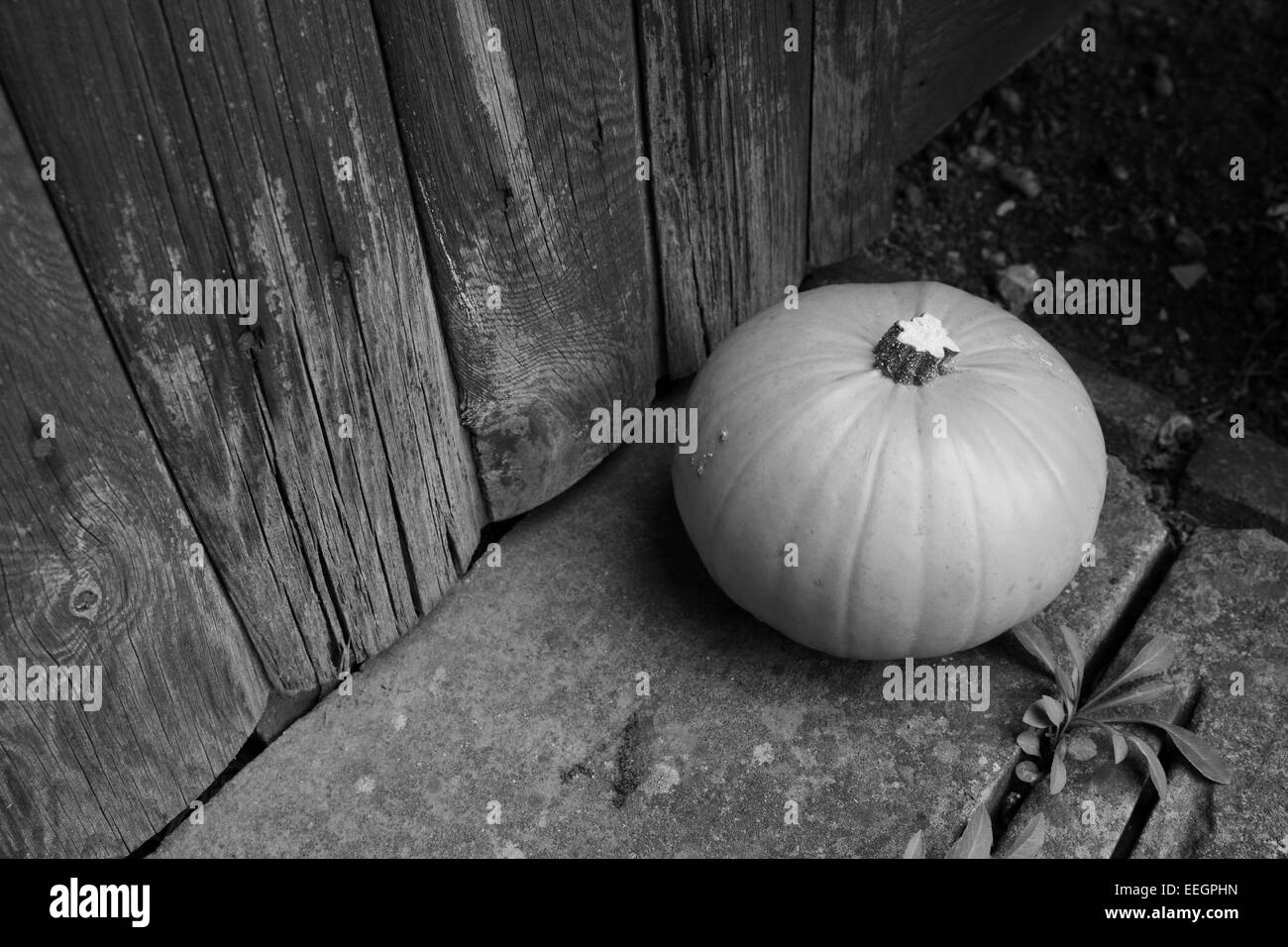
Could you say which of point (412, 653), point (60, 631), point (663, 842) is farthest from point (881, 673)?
point (60, 631)

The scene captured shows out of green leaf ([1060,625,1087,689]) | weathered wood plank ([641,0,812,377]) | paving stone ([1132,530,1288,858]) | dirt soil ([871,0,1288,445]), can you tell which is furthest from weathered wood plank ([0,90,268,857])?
dirt soil ([871,0,1288,445])

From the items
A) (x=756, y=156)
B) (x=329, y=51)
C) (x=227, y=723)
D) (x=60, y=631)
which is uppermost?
(x=329, y=51)

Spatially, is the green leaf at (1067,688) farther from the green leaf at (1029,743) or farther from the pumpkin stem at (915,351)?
the pumpkin stem at (915,351)

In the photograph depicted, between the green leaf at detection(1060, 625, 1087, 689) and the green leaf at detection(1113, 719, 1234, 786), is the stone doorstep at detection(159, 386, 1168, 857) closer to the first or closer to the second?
the green leaf at detection(1060, 625, 1087, 689)

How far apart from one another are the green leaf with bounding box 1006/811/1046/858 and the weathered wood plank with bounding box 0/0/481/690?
1.17 meters

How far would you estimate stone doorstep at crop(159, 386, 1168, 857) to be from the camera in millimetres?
2111

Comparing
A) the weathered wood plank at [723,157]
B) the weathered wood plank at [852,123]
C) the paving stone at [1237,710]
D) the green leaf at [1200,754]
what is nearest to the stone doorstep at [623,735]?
the paving stone at [1237,710]

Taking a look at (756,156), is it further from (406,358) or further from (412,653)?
(412,653)

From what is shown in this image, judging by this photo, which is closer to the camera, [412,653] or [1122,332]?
[412,653]

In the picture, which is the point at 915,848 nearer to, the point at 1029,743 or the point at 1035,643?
the point at 1029,743

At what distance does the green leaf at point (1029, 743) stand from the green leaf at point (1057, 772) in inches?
1.2

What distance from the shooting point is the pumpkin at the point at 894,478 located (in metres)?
2.01

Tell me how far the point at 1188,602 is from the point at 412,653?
151cm

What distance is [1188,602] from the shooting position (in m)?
2.38
